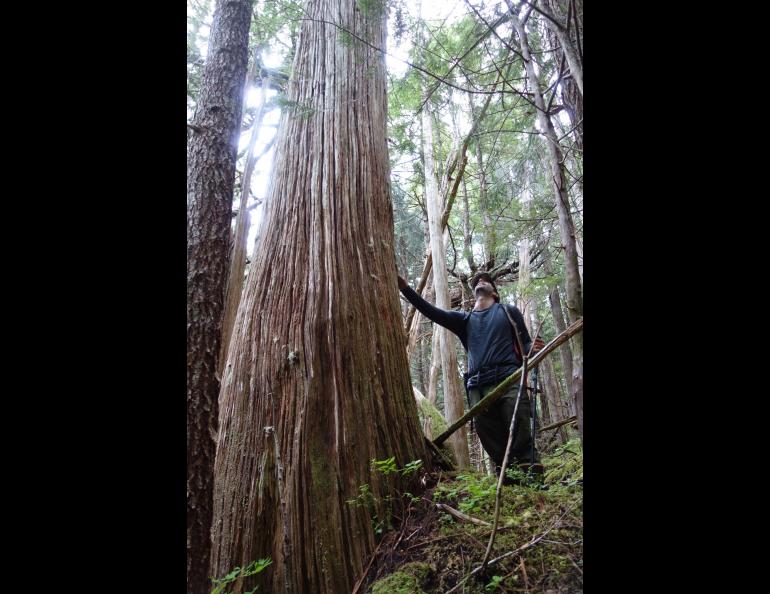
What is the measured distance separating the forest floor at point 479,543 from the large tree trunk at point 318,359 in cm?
16

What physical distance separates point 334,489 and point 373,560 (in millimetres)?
385

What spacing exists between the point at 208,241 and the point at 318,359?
2.95 ft

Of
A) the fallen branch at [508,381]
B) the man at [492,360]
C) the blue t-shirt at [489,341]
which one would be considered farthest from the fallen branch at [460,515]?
the blue t-shirt at [489,341]

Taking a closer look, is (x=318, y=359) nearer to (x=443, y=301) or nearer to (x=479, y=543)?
(x=479, y=543)

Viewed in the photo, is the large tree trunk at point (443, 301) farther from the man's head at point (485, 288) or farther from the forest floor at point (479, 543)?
the forest floor at point (479, 543)

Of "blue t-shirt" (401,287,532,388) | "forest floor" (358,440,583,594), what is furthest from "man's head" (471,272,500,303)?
"forest floor" (358,440,583,594)

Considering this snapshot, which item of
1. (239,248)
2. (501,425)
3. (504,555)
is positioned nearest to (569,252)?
(504,555)

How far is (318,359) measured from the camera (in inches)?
93.7

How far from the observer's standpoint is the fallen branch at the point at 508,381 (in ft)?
5.88
